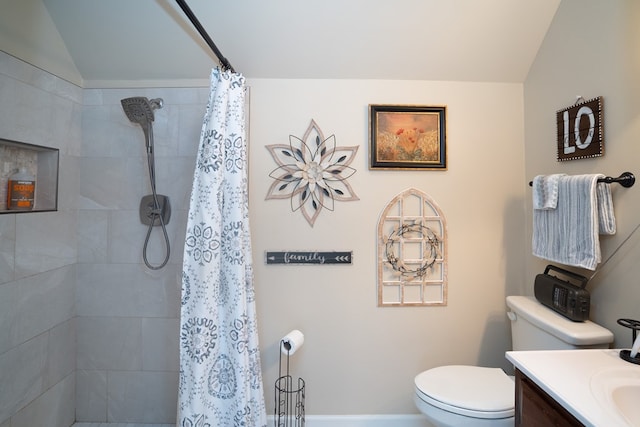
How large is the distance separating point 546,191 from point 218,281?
1.61 metres

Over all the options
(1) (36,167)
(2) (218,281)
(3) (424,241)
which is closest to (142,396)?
(2) (218,281)

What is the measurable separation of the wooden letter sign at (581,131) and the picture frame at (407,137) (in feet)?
1.84

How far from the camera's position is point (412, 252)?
1.86 meters

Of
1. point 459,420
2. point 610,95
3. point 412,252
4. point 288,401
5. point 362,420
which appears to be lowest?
point 362,420

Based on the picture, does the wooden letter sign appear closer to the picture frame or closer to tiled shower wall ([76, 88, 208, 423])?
the picture frame

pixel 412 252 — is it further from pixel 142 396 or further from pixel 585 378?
pixel 142 396

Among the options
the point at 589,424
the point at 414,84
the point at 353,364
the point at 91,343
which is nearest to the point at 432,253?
the point at 353,364

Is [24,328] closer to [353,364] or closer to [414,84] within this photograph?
[353,364]

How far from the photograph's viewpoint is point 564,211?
1.40 metres

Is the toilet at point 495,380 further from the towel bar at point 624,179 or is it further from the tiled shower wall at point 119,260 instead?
the tiled shower wall at point 119,260

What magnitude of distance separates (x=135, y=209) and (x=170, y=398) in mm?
1153

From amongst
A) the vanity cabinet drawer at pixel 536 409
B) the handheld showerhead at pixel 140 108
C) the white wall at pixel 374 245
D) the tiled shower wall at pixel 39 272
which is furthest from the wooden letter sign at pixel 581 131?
the tiled shower wall at pixel 39 272

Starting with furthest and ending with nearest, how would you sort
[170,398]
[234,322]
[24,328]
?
1. [170,398]
2. [24,328]
3. [234,322]

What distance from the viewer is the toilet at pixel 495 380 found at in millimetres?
1264
